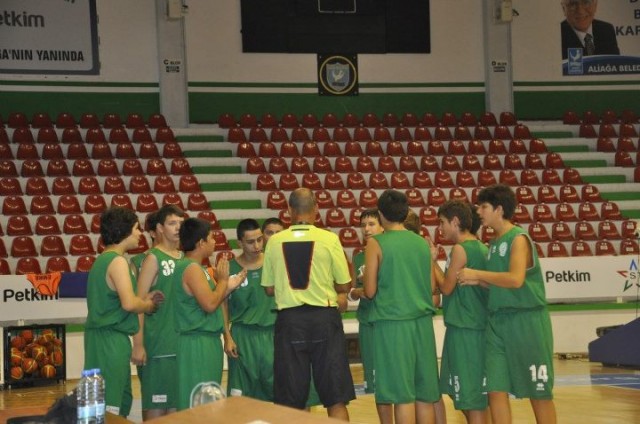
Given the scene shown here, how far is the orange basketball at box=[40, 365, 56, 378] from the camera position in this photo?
43.9 feet

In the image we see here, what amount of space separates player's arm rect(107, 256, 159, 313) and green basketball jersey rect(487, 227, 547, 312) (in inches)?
92.4

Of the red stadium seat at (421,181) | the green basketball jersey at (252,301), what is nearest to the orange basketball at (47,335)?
the green basketball jersey at (252,301)

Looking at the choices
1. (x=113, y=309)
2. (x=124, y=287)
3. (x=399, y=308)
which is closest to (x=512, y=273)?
(x=399, y=308)

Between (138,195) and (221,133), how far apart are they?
10.8ft

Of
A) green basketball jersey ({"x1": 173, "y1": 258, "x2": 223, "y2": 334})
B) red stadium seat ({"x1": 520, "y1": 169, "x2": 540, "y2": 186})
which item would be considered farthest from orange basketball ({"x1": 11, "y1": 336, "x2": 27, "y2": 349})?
red stadium seat ({"x1": 520, "y1": 169, "x2": 540, "y2": 186})

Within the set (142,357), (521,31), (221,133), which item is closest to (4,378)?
(142,357)

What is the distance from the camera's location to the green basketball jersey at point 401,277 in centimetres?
728

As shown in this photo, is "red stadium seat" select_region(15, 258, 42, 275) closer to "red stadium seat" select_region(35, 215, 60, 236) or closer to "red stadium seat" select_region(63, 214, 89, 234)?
"red stadium seat" select_region(35, 215, 60, 236)

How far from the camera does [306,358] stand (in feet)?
23.7

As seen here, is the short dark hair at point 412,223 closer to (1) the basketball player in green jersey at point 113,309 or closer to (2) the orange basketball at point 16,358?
(1) the basketball player in green jersey at point 113,309

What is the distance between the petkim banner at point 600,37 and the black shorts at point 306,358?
16423 mm

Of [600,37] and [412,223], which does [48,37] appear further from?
[412,223]

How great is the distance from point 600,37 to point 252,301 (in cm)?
1634

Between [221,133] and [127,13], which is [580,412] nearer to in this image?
[221,133]
